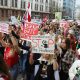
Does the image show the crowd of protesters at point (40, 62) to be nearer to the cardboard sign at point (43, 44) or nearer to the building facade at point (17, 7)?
the cardboard sign at point (43, 44)

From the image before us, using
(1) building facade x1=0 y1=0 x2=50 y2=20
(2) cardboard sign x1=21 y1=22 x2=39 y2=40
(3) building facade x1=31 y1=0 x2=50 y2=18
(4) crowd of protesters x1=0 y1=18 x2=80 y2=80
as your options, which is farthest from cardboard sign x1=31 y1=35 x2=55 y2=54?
(3) building facade x1=31 y1=0 x2=50 y2=18

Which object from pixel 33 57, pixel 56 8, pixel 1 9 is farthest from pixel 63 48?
pixel 56 8

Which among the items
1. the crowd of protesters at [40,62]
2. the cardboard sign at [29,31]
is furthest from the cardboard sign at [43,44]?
the cardboard sign at [29,31]

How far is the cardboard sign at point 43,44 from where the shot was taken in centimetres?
614

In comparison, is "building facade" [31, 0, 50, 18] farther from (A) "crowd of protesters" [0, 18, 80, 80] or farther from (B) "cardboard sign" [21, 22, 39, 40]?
(A) "crowd of protesters" [0, 18, 80, 80]

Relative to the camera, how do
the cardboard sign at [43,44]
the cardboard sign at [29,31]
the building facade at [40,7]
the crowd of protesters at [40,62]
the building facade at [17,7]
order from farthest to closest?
the building facade at [40,7], the building facade at [17,7], the cardboard sign at [29,31], the cardboard sign at [43,44], the crowd of protesters at [40,62]

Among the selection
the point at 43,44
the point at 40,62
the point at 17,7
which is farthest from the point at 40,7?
the point at 40,62

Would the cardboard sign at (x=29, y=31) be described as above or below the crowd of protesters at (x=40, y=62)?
above

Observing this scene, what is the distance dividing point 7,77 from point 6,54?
12.3 feet

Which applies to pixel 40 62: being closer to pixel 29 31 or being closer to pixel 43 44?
pixel 43 44

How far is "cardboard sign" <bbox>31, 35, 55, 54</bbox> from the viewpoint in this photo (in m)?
6.14

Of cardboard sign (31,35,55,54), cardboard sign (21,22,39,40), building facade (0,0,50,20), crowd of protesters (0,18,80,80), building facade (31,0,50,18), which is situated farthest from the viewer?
building facade (31,0,50,18)

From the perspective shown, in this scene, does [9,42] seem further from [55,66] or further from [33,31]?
[55,66]

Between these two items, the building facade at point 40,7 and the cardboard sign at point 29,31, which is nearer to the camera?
the cardboard sign at point 29,31
